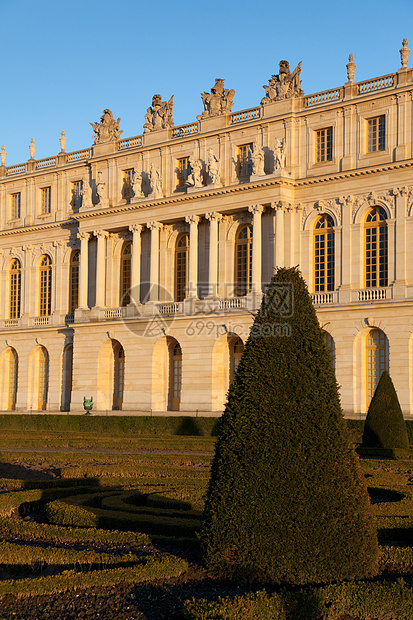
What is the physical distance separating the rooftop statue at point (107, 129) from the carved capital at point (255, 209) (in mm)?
14390

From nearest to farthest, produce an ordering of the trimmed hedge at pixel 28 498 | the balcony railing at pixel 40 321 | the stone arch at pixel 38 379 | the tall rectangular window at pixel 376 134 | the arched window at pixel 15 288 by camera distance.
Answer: the trimmed hedge at pixel 28 498
the tall rectangular window at pixel 376 134
the balcony railing at pixel 40 321
the stone arch at pixel 38 379
the arched window at pixel 15 288

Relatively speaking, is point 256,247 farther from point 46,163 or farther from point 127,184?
point 46,163

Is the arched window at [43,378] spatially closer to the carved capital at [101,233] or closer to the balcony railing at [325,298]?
the carved capital at [101,233]

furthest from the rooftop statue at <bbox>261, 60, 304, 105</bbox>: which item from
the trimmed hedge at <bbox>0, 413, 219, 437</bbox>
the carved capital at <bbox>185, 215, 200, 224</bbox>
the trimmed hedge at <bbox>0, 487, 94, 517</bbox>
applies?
the trimmed hedge at <bbox>0, 487, 94, 517</bbox>

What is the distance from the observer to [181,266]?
5072 cm

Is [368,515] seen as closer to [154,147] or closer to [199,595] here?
[199,595]

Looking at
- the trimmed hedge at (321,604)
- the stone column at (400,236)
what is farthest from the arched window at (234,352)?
the trimmed hedge at (321,604)

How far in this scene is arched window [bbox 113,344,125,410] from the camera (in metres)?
52.5

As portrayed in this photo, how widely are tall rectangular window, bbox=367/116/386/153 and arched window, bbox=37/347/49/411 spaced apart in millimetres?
29214

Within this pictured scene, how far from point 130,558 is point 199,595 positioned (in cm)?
125

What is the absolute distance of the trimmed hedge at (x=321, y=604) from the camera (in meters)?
7.67

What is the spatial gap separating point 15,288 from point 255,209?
2475cm

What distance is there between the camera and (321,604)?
309 inches

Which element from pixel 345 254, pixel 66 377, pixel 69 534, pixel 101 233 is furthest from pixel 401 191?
pixel 69 534
